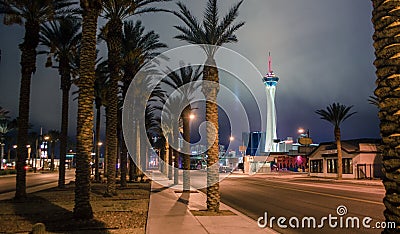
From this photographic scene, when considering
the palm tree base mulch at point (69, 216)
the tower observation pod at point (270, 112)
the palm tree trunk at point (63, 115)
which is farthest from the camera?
the tower observation pod at point (270, 112)

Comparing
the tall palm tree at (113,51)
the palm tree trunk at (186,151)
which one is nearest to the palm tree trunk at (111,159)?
the tall palm tree at (113,51)

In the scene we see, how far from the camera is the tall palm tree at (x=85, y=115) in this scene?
1327cm

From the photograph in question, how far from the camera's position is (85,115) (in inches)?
540

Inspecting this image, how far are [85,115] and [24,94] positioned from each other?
8.38m

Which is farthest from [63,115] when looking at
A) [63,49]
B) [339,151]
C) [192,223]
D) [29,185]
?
[339,151]

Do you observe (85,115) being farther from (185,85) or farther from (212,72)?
(185,85)

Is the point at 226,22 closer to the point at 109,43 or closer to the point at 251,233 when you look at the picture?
the point at 109,43

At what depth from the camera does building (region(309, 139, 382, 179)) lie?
5066 cm

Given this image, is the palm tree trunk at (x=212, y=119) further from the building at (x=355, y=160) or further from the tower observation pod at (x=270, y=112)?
the tower observation pod at (x=270, y=112)

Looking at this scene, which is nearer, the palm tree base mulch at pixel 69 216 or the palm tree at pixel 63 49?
the palm tree base mulch at pixel 69 216

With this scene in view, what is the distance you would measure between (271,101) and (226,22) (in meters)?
151

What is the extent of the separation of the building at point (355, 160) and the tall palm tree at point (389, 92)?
46.8 meters
